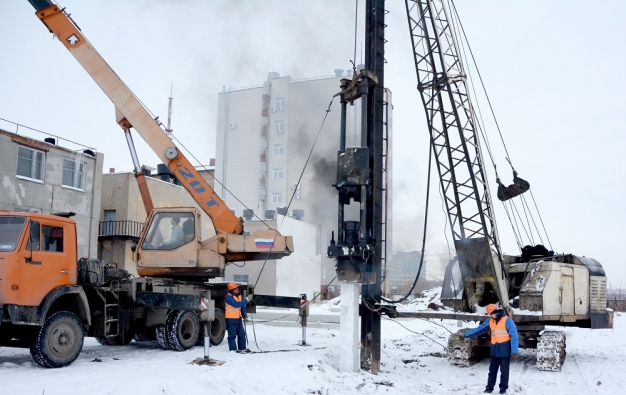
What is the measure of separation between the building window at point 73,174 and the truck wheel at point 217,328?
16.3 m

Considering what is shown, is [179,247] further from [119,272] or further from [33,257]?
[33,257]

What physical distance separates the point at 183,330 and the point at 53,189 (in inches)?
644

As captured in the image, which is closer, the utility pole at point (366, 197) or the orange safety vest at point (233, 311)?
the utility pole at point (366, 197)

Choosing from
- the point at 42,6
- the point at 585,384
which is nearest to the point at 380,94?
the point at 585,384

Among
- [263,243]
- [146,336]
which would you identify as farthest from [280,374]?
[146,336]

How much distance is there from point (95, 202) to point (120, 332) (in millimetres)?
17839

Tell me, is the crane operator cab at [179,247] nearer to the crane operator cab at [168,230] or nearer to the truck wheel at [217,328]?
the crane operator cab at [168,230]

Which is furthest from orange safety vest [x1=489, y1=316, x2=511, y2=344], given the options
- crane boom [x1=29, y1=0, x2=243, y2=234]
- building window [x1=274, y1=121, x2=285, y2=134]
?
building window [x1=274, y1=121, x2=285, y2=134]

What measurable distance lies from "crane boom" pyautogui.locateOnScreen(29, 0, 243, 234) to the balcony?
58.6 feet

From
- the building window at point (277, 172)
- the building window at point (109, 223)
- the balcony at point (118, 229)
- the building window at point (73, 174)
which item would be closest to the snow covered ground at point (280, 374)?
the building window at point (73, 174)

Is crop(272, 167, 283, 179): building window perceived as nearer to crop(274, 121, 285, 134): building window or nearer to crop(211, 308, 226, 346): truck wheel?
crop(274, 121, 285, 134): building window

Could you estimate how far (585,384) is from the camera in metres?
11.5

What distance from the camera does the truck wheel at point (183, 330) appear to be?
42.1 ft

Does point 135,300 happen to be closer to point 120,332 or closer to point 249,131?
point 120,332
